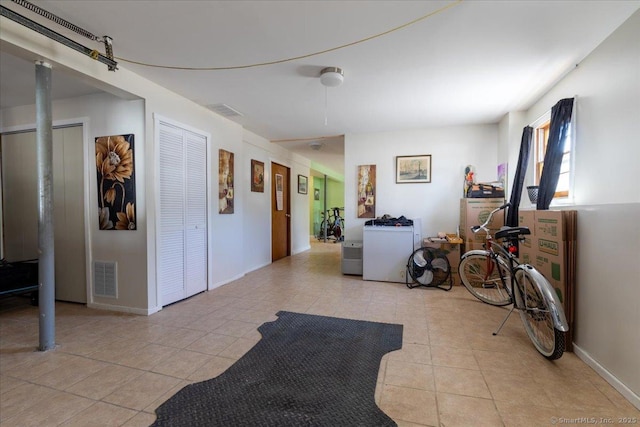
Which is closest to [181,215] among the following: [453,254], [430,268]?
[430,268]

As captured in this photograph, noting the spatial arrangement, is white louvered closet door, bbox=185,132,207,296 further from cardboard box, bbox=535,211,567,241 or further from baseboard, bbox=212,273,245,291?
cardboard box, bbox=535,211,567,241

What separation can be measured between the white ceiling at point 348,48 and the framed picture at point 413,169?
1092mm

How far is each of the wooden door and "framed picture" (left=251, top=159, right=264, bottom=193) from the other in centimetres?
52

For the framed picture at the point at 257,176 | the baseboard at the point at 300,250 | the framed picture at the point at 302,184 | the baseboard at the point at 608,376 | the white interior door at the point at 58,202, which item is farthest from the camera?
the framed picture at the point at 302,184

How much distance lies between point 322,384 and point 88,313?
281cm

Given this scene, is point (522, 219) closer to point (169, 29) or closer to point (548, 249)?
point (548, 249)

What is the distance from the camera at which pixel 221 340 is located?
2.43 metres

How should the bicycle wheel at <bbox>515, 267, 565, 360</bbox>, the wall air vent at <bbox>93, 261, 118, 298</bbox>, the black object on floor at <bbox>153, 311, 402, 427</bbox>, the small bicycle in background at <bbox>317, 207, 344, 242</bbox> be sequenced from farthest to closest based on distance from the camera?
the small bicycle in background at <bbox>317, 207, 344, 242</bbox> < the wall air vent at <bbox>93, 261, 118, 298</bbox> < the bicycle wheel at <bbox>515, 267, 565, 360</bbox> < the black object on floor at <bbox>153, 311, 402, 427</bbox>

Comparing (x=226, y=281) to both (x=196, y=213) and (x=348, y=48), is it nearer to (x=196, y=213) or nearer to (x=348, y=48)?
(x=196, y=213)

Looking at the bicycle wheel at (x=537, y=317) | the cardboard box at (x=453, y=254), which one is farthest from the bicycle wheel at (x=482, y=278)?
the bicycle wheel at (x=537, y=317)

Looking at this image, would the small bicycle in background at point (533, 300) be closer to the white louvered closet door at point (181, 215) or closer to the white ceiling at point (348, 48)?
the white ceiling at point (348, 48)

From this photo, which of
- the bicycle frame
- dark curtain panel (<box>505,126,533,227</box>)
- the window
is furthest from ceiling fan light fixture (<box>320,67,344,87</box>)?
dark curtain panel (<box>505,126,533,227</box>)

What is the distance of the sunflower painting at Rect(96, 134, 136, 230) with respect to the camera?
3.00m

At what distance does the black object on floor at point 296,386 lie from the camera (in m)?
1.53
